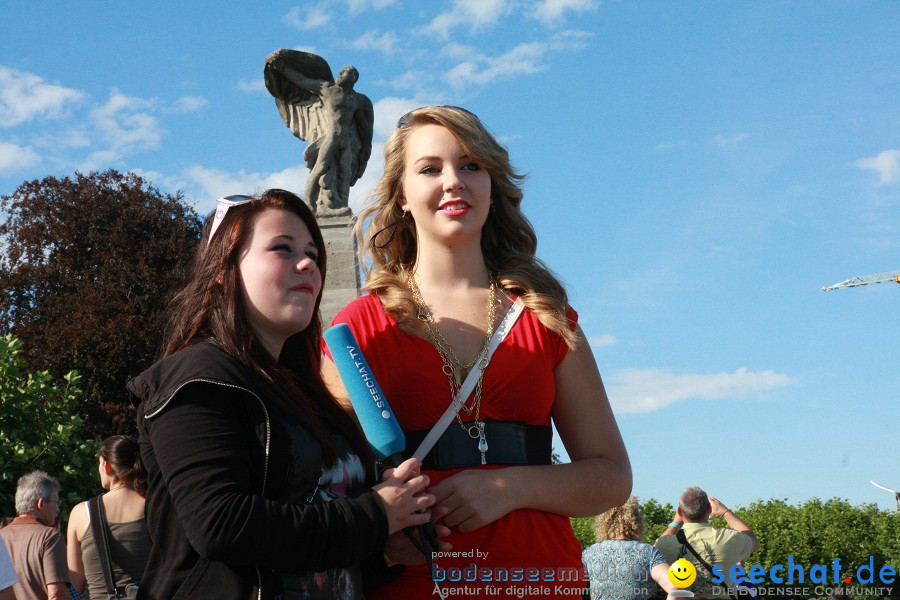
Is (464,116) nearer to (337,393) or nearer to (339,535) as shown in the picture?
(337,393)

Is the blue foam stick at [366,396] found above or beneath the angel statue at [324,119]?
beneath

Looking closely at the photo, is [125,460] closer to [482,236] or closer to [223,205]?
[482,236]

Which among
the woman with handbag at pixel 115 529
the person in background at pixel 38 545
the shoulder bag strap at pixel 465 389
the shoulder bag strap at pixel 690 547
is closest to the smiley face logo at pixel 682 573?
the shoulder bag strap at pixel 690 547

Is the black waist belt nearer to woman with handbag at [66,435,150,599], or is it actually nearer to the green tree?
woman with handbag at [66,435,150,599]

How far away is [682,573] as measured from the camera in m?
7.77

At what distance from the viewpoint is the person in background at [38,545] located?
690 centimetres

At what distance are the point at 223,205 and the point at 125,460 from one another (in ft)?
13.0

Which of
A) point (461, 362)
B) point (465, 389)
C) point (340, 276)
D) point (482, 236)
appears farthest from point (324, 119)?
point (465, 389)

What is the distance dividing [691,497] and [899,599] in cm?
772

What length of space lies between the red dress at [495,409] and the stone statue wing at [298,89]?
49.8 ft

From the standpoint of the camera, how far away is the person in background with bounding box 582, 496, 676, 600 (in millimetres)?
7438

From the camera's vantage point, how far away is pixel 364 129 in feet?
59.8

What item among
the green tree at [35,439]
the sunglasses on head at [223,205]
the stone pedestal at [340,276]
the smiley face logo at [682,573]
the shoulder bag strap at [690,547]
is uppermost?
the stone pedestal at [340,276]

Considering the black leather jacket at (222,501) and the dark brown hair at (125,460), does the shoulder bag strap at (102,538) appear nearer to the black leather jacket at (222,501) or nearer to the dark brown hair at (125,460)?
the dark brown hair at (125,460)
